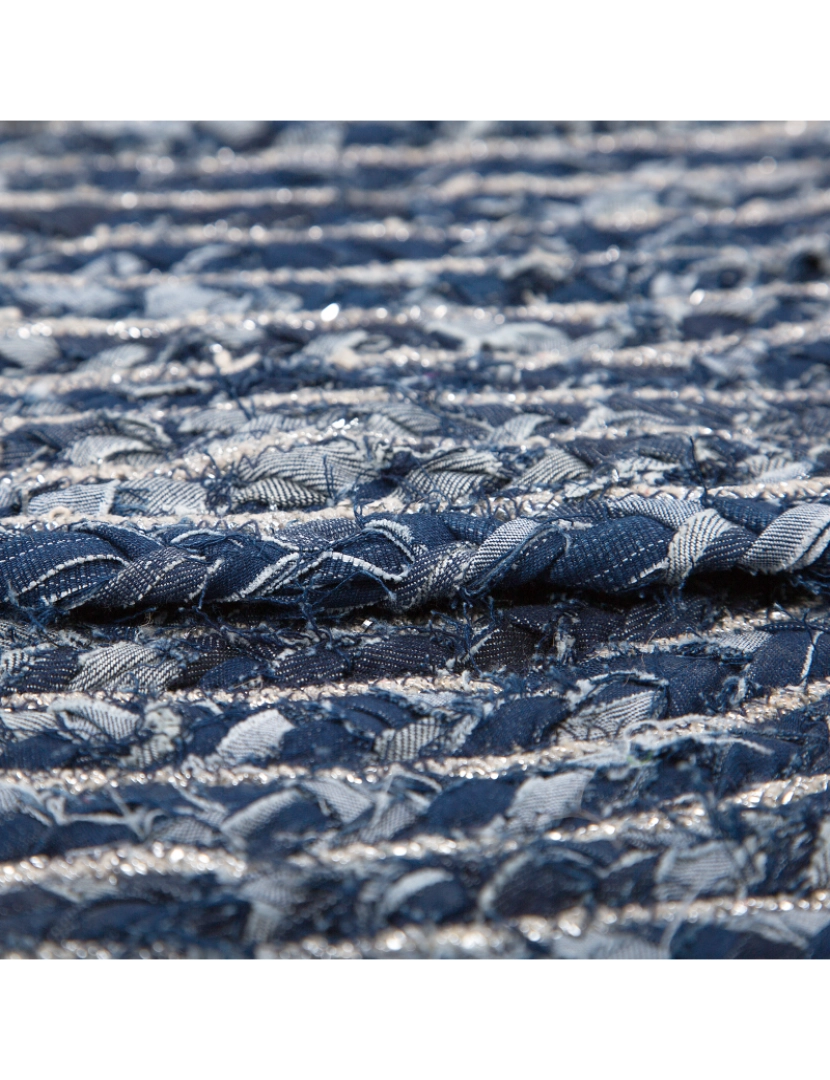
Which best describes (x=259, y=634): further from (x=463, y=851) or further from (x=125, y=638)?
(x=463, y=851)

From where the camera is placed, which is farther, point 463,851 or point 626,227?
point 626,227

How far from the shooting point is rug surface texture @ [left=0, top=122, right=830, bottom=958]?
0.51 m

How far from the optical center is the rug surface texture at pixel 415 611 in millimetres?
505

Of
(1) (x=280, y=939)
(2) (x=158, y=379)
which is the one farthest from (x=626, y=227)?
(1) (x=280, y=939)

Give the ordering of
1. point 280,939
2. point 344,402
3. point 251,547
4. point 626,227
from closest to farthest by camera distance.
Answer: point 280,939 < point 251,547 < point 344,402 < point 626,227

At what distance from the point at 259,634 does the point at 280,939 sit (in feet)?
0.66

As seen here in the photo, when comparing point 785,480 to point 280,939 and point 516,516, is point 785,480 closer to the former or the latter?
point 516,516

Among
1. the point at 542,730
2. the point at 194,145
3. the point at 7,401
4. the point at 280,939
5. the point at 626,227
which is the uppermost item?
the point at 194,145

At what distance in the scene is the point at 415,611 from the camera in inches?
25.1

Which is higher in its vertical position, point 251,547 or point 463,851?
point 251,547

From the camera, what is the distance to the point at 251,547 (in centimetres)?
61

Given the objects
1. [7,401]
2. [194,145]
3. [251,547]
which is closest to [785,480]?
[251,547]

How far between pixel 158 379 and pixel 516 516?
381 millimetres

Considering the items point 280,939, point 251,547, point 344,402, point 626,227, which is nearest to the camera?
point 280,939
